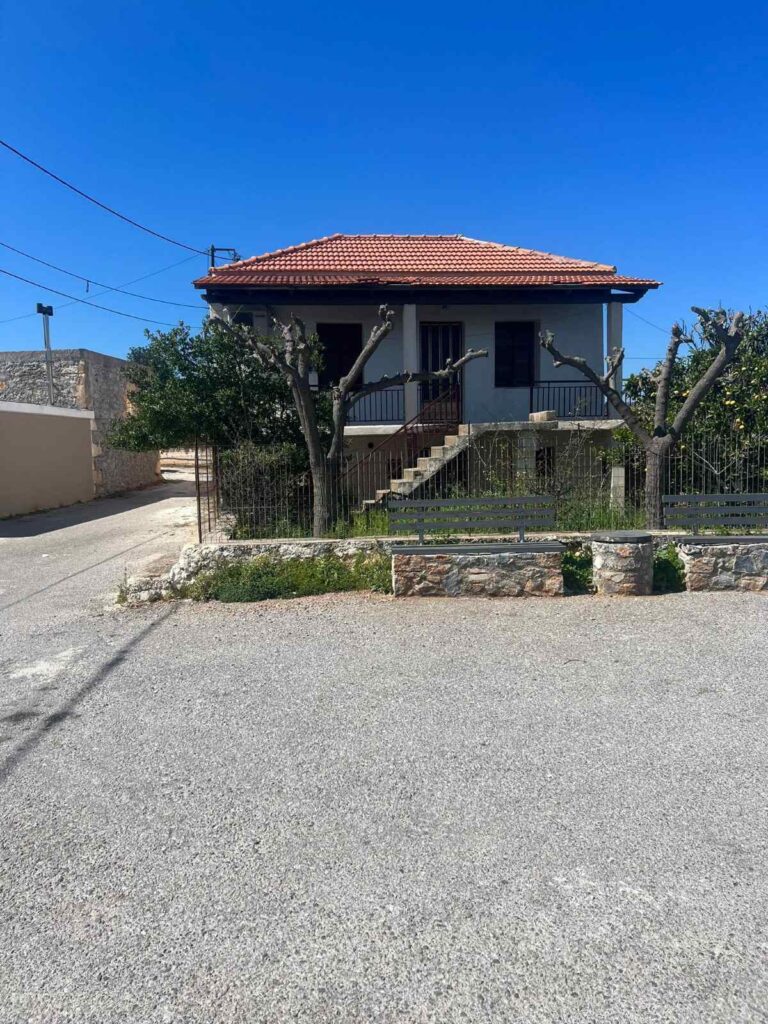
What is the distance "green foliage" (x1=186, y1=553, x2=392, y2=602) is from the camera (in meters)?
7.82

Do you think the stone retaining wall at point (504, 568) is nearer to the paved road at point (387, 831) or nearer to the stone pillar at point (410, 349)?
the paved road at point (387, 831)

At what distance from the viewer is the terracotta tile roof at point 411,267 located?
44.1 feet

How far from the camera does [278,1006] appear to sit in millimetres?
2207

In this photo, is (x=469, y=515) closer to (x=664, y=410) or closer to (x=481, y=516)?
(x=481, y=516)

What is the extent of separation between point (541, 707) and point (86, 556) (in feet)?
29.1

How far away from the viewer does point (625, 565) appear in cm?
763

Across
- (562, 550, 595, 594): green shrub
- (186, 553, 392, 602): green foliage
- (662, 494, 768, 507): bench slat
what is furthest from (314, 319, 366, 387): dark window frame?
(662, 494, 768, 507): bench slat

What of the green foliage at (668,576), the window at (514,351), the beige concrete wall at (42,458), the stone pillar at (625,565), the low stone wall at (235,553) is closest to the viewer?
the stone pillar at (625,565)

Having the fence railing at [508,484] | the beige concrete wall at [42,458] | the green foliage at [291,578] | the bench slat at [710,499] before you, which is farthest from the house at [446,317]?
the beige concrete wall at [42,458]

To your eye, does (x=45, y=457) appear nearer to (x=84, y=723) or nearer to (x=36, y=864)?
(x=84, y=723)

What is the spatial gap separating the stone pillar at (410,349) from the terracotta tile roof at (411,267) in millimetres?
560

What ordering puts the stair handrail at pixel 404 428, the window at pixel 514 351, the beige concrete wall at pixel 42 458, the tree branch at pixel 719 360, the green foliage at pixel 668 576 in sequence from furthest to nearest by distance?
1. the beige concrete wall at pixel 42 458
2. the window at pixel 514 351
3. the stair handrail at pixel 404 428
4. the tree branch at pixel 719 360
5. the green foliage at pixel 668 576

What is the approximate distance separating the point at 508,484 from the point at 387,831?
6.66m

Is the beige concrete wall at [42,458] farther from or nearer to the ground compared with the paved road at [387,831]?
farther from the ground
